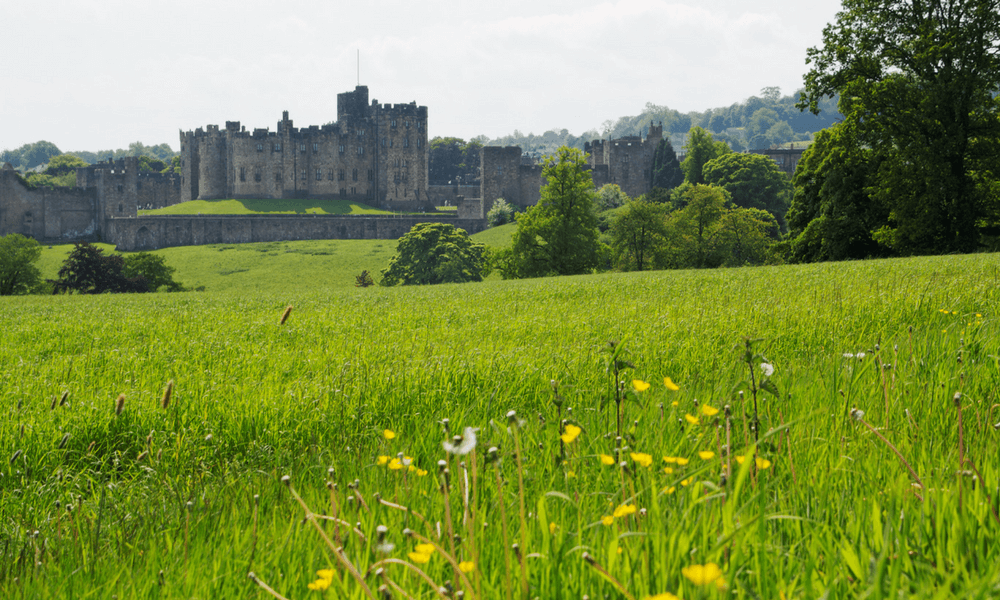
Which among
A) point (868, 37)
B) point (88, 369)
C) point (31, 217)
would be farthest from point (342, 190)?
point (88, 369)

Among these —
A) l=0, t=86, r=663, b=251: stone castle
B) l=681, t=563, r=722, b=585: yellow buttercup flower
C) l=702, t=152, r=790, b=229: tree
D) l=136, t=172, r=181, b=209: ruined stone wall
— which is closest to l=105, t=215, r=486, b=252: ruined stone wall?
l=0, t=86, r=663, b=251: stone castle

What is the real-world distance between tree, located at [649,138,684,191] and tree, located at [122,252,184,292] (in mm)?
61061

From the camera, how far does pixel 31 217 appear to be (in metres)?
84.9

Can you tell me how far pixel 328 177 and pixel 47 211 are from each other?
120ft

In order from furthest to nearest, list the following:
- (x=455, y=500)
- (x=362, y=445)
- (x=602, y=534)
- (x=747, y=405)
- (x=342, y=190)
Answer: (x=342, y=190) < (x=362, y=445) < (x=747, y=405) < (x=455, y=500) < (x=602, y=534)

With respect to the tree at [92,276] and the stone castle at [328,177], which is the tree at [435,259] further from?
the stone castle at [328,177]

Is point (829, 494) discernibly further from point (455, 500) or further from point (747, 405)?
point (747, 405)

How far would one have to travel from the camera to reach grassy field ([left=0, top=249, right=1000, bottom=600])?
5.47 ft

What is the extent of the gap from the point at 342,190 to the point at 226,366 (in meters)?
95.4

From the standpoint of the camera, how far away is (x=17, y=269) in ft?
156

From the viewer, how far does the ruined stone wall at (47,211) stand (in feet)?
275

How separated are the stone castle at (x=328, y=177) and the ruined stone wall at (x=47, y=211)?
0.43ft

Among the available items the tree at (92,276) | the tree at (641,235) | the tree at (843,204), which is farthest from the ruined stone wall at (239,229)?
the tree at (843,204)

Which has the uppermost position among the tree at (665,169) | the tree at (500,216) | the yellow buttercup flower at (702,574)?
the tree at (665,169)
